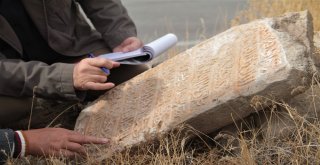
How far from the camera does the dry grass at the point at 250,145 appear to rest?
258 centimetres

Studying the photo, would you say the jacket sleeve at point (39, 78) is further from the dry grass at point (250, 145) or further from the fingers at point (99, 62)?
the dry grass at point (250, 145)

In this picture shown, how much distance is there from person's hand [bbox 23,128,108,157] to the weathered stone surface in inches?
6.2

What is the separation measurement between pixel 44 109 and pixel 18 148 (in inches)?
20.5

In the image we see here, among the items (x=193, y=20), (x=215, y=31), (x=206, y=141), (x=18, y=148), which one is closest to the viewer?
(x=18, y=148)

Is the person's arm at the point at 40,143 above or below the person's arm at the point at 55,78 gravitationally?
below

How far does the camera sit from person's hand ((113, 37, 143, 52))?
10.7 feet

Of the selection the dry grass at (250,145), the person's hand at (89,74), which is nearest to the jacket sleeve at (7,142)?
the dry grass at (250,145)

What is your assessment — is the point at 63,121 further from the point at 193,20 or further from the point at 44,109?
the point at 193,20

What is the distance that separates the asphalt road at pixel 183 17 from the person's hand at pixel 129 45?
253cm

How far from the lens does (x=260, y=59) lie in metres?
2.70

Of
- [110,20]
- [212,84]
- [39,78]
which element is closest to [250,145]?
[212,84]

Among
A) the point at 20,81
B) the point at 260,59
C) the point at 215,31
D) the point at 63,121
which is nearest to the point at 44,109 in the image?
the point at 63,121

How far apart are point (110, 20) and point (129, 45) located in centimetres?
21

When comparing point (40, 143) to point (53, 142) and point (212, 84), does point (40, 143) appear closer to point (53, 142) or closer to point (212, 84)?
point (53, 142)
